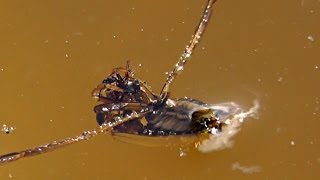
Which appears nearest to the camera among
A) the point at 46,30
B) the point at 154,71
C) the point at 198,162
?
the point at 198,162

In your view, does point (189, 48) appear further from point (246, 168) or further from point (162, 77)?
point (246, 168)

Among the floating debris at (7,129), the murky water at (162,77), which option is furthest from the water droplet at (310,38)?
the floating debris at (7,129)

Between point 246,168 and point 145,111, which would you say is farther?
point 145,111

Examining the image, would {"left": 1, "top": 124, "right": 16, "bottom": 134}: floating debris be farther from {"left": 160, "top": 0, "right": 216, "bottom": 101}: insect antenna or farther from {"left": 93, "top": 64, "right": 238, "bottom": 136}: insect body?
{"left": 160, "top": 0, "right": 216, "bottom": 101}: insect antenna

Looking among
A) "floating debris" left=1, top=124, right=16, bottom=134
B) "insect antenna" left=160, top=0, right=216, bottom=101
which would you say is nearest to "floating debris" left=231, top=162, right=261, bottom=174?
"insect antenna" left=160, top=0, right=216, bottom=101

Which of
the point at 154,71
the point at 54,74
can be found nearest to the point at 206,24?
the point at 154,71

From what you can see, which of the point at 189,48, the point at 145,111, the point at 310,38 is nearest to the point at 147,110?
the point at 145,111

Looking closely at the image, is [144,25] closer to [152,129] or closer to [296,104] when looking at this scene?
[152,129]

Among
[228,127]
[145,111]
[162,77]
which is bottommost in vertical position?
[228,127]

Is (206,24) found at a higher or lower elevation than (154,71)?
higher
